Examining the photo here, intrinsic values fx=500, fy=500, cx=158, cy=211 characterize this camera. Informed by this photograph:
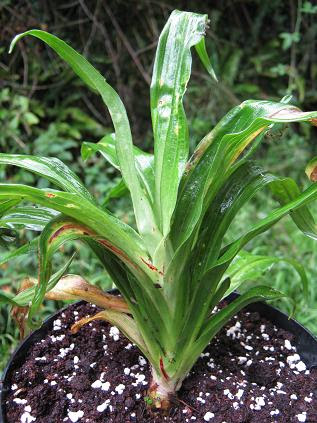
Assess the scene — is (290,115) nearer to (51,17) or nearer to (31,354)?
(31,354)

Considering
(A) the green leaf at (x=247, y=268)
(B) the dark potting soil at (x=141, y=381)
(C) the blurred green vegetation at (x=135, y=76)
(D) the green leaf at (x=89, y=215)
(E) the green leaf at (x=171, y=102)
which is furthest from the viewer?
(C) the blurred green vegetation at (x=135, y=76)

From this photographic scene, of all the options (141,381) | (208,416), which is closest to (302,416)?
(208,416)

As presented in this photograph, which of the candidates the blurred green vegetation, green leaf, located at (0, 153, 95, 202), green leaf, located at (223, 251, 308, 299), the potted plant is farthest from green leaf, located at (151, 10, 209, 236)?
the blurred green vegetation

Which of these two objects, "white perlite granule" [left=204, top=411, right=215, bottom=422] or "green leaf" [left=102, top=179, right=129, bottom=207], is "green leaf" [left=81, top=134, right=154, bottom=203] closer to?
"green leaf" [left=102, top=179, right=129, bottom=207]

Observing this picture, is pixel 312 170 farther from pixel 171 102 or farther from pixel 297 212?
pixel 171 102

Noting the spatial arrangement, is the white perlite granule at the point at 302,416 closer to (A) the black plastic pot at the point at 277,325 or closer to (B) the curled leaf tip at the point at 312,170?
(A) the black plastic pot at the point at 277,325

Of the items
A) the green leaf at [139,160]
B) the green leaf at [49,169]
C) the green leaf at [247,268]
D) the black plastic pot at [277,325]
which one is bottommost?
the black plastic pot at [277,325]

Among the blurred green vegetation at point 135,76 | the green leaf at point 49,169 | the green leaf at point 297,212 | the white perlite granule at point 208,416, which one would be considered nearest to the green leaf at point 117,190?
the green leaf at point 49,169
